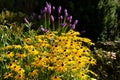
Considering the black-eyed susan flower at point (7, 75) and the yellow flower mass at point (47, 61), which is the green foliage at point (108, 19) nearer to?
the yellow flower mass at point (47, 61)

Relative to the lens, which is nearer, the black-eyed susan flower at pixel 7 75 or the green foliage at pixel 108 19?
the black-eyed susan flower at pixel 7 75

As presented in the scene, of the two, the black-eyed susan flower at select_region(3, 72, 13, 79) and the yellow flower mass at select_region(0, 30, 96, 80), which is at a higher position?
the yellow flower mass at select_region(0, 30, 96, 80)

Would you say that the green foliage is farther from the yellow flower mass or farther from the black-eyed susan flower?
the black-eyed susan flower

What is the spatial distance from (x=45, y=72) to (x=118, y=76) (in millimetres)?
2016

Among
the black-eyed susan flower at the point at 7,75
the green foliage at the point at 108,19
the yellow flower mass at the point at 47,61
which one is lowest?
the black-eyed susan flower at the point at 7,75

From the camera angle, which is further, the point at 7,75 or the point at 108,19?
the point at 108,19

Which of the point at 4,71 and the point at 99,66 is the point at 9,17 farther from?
the point at 4,71

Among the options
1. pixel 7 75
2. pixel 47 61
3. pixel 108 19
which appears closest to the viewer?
pixel 7 75

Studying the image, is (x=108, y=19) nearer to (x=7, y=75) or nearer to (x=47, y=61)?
(x=47, y=61)

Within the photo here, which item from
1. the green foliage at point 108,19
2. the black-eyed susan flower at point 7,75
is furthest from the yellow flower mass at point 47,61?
the green foliage at point 108,19

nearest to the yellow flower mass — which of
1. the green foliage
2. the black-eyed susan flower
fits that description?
the black-eyed susan flower

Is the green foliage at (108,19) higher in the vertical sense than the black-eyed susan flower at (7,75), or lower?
higher

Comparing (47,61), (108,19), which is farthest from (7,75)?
(108,19)

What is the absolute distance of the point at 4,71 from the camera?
5.51 m
